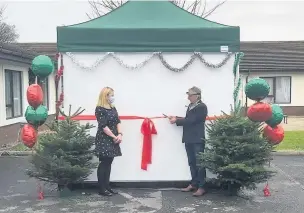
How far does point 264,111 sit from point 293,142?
7359 mm

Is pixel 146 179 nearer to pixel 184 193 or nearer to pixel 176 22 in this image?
pixel 184 193

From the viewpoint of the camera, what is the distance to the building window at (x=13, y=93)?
14.8m

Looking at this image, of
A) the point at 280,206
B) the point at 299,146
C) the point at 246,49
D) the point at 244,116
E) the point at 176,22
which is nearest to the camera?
the point at 280,206

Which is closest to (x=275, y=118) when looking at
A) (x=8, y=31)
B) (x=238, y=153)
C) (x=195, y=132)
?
(x=238, y=153)

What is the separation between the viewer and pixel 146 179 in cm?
762

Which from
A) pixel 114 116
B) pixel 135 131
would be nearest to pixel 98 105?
pixel 114 116

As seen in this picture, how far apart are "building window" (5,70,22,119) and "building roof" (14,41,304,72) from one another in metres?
8.70

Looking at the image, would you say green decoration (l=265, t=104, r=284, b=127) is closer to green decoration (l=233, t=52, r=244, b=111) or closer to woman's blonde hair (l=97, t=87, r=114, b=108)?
green decoration (l=233, t=52, r=244, b=111)

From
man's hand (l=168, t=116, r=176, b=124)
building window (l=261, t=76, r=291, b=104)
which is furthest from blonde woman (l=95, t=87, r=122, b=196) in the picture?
building window (l=261, t=76, r=291, b=104)

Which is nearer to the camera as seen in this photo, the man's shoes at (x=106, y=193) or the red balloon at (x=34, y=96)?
the red balloon at (x=34, y=96)

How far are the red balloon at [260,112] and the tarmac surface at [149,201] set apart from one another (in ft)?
4.33

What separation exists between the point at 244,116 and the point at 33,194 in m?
3.76

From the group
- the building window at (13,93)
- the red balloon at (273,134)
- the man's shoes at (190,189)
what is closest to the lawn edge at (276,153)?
the building window at (13,93)

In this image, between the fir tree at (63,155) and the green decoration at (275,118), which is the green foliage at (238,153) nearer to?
the green decoration at (275,118)
